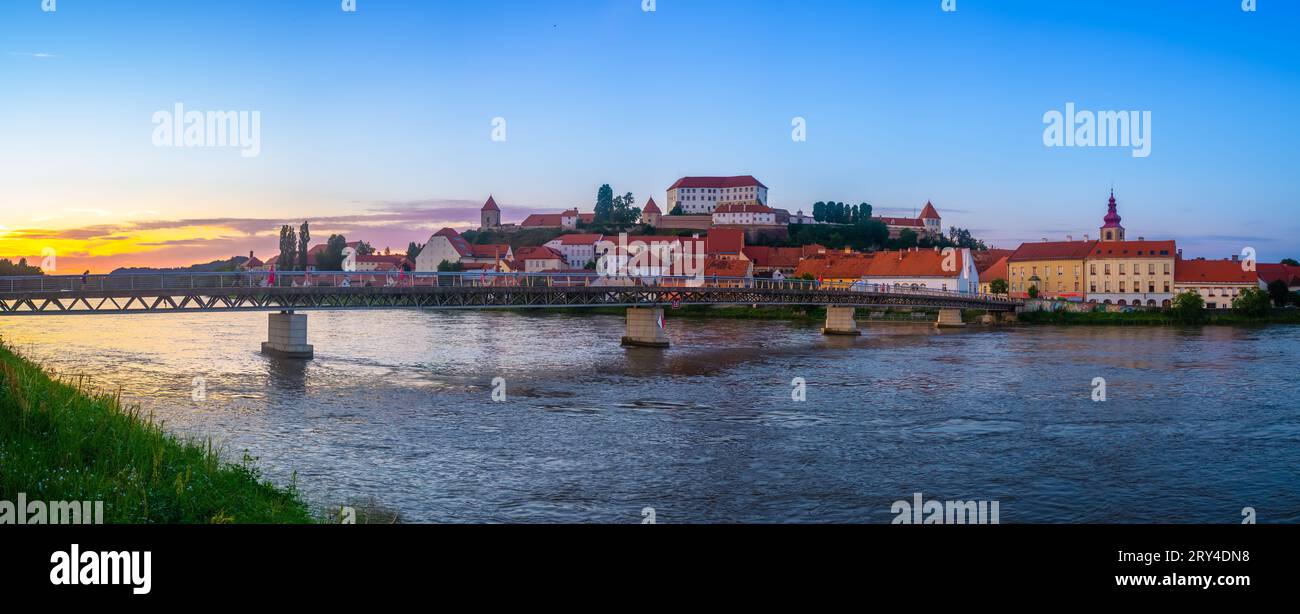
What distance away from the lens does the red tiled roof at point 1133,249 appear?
105m

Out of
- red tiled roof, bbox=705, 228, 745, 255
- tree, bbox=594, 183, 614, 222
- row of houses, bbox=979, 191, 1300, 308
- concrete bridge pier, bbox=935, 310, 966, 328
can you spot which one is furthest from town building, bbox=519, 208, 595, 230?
concrete bridge pier, bbox=935, 310, 966, 328

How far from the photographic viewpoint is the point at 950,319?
276ft

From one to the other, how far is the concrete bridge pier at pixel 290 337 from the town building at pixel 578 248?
11113 centimetres

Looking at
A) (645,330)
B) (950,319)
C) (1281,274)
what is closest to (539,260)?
(950,319)

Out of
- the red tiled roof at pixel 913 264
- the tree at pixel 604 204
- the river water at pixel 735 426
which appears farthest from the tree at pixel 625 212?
the river water at pixel 735 426

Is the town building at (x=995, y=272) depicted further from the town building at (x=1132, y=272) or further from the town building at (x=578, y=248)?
the town building at (x=578, y=248)

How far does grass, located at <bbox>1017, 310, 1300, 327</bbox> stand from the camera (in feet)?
275

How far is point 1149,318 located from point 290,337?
72.7 m
